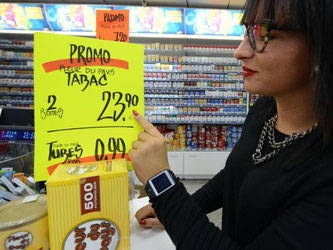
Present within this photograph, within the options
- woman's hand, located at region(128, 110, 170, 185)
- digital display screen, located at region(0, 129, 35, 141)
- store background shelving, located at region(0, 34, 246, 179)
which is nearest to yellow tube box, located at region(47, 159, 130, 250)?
woman's hand, located at region(128, 110, 170, 185)

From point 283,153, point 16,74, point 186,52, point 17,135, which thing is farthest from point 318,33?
point 16,74

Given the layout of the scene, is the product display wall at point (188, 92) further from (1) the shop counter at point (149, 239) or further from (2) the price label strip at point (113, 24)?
(1) the shop counter at point (149, 239)

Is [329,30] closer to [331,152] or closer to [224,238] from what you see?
[331,152]

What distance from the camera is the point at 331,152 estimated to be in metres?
0.54

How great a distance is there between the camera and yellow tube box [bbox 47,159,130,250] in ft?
1.86

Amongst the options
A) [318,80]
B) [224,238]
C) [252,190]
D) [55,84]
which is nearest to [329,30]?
[318,80]

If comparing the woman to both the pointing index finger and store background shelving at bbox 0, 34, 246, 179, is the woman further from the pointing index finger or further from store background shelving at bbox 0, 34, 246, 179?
store background shelving at bbox 0, 34, 246, 179

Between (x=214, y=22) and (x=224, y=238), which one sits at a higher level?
(x=214, y=22)

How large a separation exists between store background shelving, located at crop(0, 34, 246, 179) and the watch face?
3.35 meters

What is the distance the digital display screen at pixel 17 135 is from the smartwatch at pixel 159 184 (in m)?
1.07

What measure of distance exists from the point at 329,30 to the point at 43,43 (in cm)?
71

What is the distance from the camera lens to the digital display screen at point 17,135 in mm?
1350

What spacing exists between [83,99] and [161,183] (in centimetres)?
33

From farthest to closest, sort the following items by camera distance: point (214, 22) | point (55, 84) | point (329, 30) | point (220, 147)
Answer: point (220, 147), point (214, 22), point (55, 84), point (329, 30)
